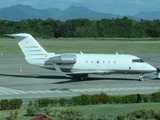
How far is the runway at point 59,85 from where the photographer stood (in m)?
37.0

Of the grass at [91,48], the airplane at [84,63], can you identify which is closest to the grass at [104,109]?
the airplane at [84,63]

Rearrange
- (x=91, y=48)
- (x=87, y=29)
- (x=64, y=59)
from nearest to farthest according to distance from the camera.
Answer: (x=64, y=59)
(x=91, y=48)
(x=87, y=29)

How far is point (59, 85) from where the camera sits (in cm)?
4247

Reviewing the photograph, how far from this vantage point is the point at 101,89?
39.9m

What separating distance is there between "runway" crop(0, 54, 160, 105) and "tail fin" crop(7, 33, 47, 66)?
91.2 inches

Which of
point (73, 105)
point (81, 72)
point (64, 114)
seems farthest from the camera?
point (81, 72)

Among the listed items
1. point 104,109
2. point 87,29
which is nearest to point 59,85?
point 104,109

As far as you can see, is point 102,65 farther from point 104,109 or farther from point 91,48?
point 91,48

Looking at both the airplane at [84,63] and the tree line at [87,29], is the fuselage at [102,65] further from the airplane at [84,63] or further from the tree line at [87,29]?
the tree line at [87,29]

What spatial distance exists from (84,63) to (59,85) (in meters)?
4.82

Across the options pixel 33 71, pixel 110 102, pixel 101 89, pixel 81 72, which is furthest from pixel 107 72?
pixel 110 102

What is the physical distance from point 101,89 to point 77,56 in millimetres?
7565

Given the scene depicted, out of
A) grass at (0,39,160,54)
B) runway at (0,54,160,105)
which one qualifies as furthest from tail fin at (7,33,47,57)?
grass at (0,39,160,54)

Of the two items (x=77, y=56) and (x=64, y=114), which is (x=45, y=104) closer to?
(x=64, y=114)
